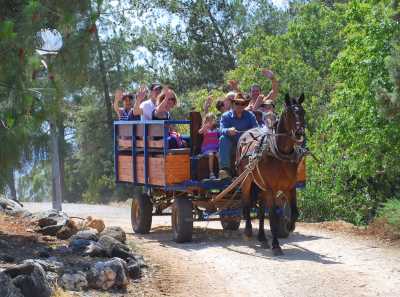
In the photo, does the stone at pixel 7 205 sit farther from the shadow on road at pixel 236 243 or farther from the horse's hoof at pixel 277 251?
the horse's hoof at pixel 277 251

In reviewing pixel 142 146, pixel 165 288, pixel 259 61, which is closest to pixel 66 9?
pixel 165 288

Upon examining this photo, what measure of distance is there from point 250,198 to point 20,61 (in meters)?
5.31

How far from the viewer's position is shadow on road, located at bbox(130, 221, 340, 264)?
10820mm

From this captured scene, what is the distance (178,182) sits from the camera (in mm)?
12367

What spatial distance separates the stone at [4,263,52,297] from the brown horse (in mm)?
4287

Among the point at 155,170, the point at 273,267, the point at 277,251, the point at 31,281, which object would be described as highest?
the point at 155,170

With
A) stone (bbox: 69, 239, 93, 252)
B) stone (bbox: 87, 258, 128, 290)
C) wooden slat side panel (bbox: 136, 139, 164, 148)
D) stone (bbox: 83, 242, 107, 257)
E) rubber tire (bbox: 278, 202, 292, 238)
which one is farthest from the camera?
wooden slat side panel (bbox: 136, 139, 164, 148)

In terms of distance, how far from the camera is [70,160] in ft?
141

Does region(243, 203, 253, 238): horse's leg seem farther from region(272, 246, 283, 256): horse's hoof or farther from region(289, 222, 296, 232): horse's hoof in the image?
region(272, 246, 283, 256): horse's hoof

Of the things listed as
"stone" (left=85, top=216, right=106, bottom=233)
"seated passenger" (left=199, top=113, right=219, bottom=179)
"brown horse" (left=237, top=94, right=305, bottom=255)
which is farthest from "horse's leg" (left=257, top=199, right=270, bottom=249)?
"stone" (left=85, top=216, right=106, bottom=233)

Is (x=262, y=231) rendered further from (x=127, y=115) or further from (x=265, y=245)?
(x=127, y=115)

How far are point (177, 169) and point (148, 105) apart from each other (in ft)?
4.71

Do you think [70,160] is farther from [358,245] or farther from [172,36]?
[358,245]

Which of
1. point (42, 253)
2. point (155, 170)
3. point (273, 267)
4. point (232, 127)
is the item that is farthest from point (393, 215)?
point (42, 253)
